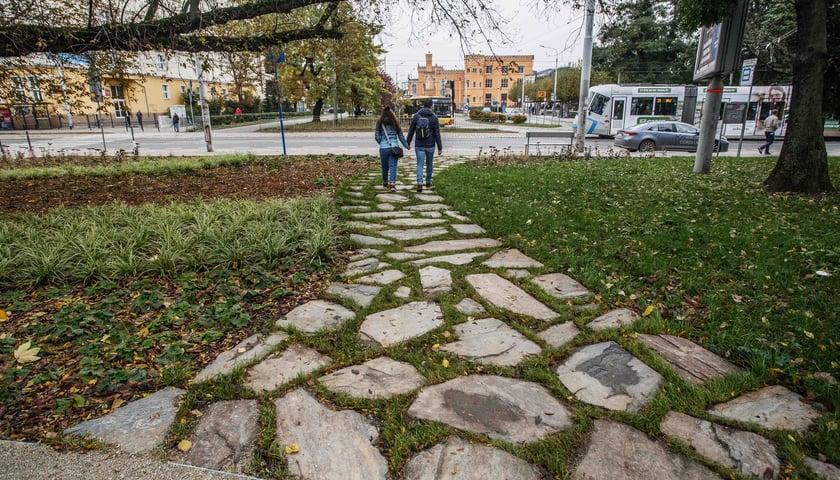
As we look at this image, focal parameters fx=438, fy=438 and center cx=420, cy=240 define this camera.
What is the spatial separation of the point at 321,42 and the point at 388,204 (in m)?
3.52

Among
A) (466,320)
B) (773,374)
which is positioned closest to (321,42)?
(466,320)

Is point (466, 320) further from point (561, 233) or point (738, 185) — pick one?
point (738, 185)

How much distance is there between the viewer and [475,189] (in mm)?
7910

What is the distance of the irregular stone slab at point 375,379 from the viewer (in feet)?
7.66

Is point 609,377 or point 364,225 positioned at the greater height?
point 364,225

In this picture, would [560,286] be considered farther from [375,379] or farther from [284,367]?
[284,367]

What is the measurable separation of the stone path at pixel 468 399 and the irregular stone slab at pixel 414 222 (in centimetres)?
202

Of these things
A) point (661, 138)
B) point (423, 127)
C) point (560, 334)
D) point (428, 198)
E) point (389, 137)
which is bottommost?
point (560, 334)

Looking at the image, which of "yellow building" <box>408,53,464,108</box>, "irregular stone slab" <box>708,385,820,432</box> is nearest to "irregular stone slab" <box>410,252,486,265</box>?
"irregular stone slab" <box>708,385,820,432</box>

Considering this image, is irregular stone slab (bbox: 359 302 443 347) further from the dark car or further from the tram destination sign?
the dark car

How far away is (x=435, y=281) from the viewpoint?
3812 millimetres

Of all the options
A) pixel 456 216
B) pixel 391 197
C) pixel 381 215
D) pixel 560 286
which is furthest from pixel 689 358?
pixel 391 197

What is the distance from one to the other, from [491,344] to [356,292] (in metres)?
1.30

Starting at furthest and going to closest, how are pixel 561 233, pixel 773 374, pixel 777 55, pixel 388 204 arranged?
1. pixel 777 55
2. pixel 388 204
3. pixel 561 233
4. pixel 773 374
